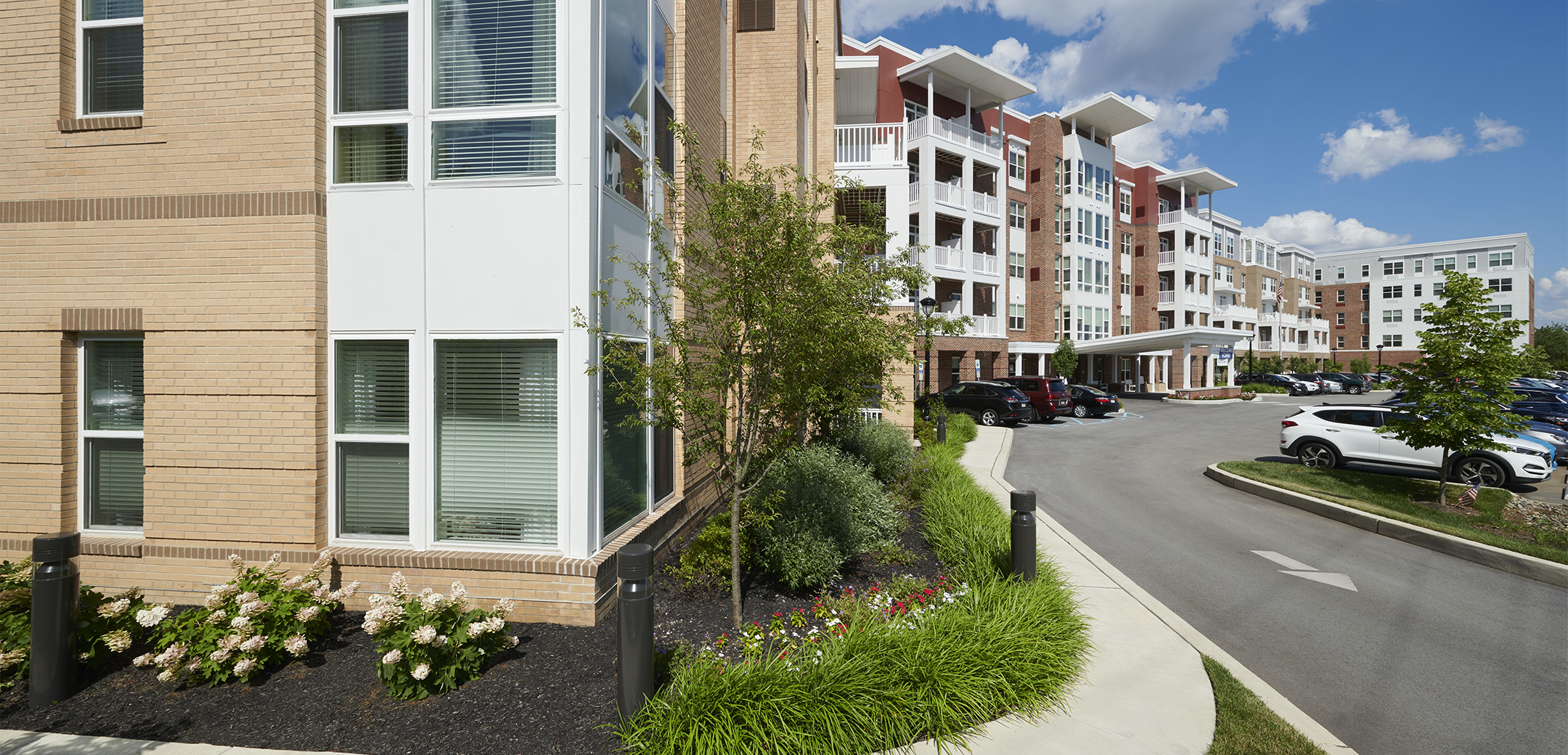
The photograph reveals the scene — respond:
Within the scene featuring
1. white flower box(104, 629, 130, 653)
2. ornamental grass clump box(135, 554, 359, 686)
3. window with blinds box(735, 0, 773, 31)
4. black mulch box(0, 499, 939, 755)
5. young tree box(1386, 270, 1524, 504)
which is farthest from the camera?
window with blinds box(735, 0, 773, 31)

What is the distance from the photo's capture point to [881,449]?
39.1ft

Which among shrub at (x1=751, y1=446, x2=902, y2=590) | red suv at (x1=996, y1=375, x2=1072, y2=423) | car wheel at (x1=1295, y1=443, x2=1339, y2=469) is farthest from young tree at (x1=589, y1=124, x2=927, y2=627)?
red suv at (x1=996, y1=375, x2=1072, y2=423)

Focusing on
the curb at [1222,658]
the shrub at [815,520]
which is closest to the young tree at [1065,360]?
the curb at [1222,658]

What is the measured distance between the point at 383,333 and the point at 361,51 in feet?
8.51

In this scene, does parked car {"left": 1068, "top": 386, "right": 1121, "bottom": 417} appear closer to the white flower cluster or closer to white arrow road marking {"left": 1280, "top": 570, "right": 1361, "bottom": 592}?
white arrow road marking {"left": 1280, "top": 570, "right": 1361, "bottom": 592}

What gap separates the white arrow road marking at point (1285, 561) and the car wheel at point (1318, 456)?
25.5ft

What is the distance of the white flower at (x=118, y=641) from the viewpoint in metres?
4.84

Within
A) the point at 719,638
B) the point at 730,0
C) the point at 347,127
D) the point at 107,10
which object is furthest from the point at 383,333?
the point at 730,0

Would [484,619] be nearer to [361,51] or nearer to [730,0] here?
[361,51]

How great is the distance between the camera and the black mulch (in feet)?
13.5

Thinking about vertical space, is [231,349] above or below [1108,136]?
below

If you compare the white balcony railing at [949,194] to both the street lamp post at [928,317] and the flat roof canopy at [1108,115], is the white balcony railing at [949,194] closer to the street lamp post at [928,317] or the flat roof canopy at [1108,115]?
the street lamp post at [928,317]

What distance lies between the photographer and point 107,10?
6.34 m

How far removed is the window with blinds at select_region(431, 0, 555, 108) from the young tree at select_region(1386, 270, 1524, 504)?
13338 millimetres
